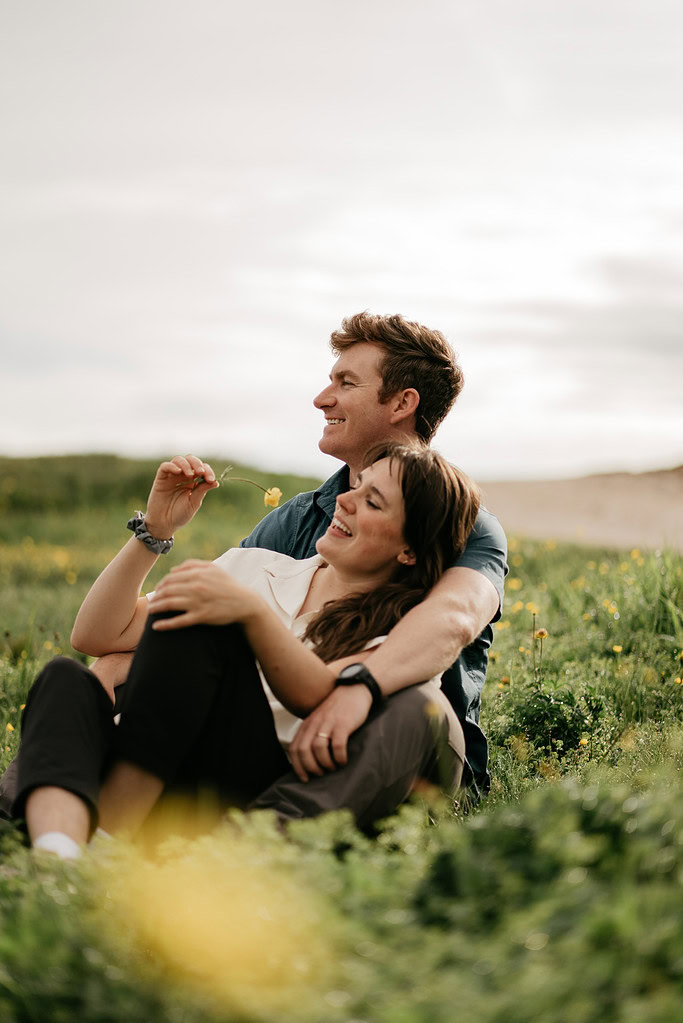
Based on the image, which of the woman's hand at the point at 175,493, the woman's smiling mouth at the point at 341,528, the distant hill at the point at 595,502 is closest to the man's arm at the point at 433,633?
the woman's smiling mouth at the point at 341,528

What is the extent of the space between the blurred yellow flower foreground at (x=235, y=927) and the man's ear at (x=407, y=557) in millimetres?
1372

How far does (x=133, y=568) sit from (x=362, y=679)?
959 mm

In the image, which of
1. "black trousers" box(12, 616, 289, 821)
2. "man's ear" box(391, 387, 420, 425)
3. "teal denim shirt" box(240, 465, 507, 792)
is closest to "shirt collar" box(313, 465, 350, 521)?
"teal denim shirt" box(240, 465, 507, 792)

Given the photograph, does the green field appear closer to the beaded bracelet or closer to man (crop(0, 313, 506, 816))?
man (crop(0, 313, 506, 816))

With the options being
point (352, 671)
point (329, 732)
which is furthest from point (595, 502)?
point (329, 732)

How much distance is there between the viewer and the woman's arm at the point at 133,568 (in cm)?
317

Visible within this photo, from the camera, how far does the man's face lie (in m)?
3.93

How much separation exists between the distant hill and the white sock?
16477 millimetres

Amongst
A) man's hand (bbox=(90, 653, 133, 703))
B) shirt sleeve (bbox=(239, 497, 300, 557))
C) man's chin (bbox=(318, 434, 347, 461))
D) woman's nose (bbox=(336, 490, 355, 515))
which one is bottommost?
man's hand (bbox=(90, 653, 133, 703))

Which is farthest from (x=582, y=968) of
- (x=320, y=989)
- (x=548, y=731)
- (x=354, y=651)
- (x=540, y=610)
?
(x=540, y=610)

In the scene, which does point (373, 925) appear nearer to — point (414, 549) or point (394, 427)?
point (414, 549)

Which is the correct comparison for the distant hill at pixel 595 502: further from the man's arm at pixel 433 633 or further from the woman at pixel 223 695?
the woman at pixel 223 695

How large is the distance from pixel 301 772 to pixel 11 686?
2.91m

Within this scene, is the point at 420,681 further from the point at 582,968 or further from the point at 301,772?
the point at 582,968
